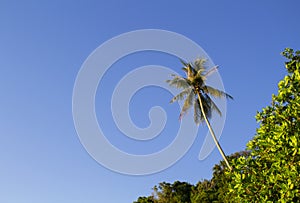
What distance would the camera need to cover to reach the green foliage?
7.79 meters

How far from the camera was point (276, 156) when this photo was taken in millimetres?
8117

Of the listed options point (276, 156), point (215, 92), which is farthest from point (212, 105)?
point (276, 156)

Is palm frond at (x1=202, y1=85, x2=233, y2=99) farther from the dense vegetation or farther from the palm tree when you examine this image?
the dense vegetation

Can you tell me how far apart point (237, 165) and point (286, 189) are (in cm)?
169

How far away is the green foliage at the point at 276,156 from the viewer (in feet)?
25.6

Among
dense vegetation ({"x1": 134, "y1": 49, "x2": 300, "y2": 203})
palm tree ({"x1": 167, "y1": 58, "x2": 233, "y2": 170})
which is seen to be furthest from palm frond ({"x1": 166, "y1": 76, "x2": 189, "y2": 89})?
dense vegetation ({"x1": 134, "y1": 49, "x2": 300, "y2": 203})

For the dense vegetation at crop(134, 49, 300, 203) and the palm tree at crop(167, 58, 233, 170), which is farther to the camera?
the palm tree at crop(167, 58, 233, 170)

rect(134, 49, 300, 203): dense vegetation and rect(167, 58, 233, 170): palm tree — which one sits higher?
rect(167, 58, 233, 170): palm tree

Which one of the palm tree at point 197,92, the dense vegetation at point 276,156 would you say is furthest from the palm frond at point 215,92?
the dense vegetation at point 276,156

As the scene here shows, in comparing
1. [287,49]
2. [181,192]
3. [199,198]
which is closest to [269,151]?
[287,49]

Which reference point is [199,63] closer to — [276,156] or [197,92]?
[197,92]

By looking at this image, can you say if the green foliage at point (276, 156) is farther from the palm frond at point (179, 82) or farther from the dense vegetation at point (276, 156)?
the palm frond at point (179, 82)

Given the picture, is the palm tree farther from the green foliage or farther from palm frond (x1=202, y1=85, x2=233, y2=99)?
the green foliage

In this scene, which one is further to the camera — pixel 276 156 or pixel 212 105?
pixel 212 105
